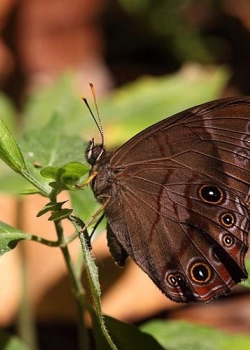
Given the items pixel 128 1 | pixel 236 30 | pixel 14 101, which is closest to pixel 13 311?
pixel 14 101

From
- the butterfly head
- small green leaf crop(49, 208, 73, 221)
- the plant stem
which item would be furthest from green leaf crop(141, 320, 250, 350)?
small green leaf crop(49, 208, 73, 221)

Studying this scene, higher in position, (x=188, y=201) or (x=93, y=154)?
(x=93, y=154)

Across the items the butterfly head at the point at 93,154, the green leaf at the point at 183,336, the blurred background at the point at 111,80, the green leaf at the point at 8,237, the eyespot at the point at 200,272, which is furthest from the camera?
the blurred background at the point at 111,80

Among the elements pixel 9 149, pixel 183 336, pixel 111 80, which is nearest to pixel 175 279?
pixel 183 336

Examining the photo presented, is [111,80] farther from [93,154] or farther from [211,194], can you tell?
[211,194]

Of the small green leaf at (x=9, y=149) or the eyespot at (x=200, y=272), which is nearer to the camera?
the small green leaf at (x=9, y=149)

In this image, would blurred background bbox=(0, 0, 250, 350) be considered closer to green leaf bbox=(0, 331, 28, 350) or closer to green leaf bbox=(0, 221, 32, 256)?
green leaf bbox=(0, 331, 28, 350)

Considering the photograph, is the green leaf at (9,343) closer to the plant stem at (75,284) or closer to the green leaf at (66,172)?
the plant stem at (75,284)

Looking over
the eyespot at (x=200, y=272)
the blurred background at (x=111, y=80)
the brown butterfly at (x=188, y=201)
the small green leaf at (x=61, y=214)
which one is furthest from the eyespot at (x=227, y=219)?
the blurred background at (x=111, y=80)
